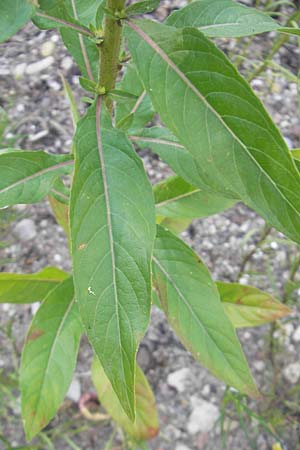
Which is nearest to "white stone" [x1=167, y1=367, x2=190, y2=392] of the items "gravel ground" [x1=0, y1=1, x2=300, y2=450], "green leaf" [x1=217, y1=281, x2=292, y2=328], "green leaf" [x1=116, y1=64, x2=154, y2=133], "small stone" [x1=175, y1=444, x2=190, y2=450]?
"gravel ground" [x1=0, y1=1, x2=300, y2=450]

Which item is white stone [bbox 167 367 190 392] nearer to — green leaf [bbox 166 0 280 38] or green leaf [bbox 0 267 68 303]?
green leaf [bbox 0 267 68 303]

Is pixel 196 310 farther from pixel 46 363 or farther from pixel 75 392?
pixel 75 392

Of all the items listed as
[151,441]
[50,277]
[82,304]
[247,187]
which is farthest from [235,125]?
[151,441]

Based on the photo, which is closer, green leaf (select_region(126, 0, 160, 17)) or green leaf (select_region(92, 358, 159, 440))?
green leaf (select_region(126, 0, 160, 17))

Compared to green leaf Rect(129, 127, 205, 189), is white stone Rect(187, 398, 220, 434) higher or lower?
lower

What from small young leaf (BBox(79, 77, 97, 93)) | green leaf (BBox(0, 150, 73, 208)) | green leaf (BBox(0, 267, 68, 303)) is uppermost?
small young leaf (BBox(79, 77, 97, 93))

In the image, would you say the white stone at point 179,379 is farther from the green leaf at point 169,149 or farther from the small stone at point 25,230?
the green leaf at point 169,149

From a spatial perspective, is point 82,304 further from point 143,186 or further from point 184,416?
point 184,416

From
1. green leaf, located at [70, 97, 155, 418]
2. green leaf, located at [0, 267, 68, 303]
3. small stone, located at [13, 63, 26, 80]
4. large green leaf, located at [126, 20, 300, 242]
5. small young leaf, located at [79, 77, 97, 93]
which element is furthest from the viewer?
small stone, located at [13, 63, 26, 80]
